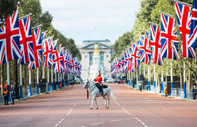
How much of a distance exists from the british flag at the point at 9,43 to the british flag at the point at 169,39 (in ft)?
44.0

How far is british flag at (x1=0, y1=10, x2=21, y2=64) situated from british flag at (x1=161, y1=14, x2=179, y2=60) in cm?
1340

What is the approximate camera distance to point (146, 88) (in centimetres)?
9200

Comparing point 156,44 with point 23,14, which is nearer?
point 156,44

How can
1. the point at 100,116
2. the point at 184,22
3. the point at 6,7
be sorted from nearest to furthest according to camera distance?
the point at 100,116
the point at 6,7
the point at 184,22

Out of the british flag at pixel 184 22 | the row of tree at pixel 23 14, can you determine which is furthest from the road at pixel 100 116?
the row of tree at pixel 23 14

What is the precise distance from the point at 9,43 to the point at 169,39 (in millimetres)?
14692

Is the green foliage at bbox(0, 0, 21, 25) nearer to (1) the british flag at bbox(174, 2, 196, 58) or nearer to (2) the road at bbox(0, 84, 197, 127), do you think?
(2) the road at bbox(0, 84, 197, 127)

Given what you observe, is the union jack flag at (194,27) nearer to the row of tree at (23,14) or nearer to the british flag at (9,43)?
the row of tree at (23,14)

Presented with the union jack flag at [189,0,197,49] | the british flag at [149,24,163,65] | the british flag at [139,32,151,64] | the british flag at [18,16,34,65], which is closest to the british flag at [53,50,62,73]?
the british flag at [139,32,151,64]

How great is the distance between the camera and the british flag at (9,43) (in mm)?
38719

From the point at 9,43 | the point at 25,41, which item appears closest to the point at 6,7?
the point at 9,43

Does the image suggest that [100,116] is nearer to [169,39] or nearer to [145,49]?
[169,39]

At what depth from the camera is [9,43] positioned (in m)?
39.2

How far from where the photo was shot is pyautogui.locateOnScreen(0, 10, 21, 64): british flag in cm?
3872
